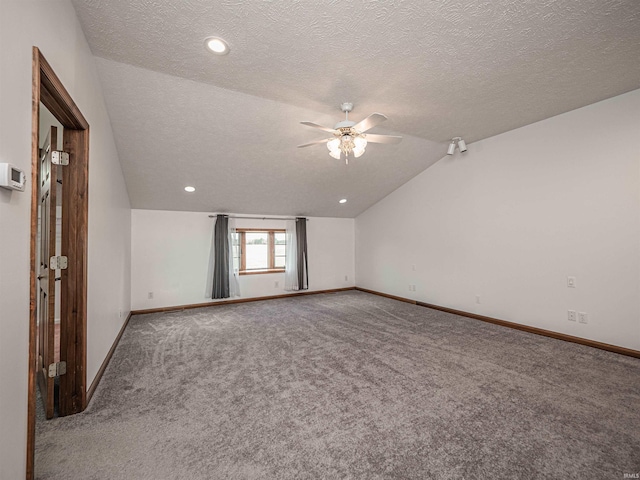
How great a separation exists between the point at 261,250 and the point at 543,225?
16.7 ft

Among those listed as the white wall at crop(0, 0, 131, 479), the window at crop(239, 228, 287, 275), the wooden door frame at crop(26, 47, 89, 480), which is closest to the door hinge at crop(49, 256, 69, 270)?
the wooden door frame at crop(26, 47, 89, 480)

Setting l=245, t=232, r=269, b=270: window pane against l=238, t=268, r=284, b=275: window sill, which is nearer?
l=238, t=268, r=284, b=275: window sill

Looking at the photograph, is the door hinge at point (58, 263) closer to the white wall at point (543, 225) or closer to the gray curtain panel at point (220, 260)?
the gray curtain panel at point (220, 260)

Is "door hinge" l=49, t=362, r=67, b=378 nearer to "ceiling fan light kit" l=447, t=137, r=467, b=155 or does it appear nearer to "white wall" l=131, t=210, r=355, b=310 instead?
"white wall" l=131, t=210, r=355, b=310

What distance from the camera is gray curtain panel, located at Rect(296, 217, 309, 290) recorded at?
6492 mm

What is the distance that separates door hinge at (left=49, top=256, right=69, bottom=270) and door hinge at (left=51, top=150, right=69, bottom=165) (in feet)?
2.24

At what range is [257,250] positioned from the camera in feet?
21.0

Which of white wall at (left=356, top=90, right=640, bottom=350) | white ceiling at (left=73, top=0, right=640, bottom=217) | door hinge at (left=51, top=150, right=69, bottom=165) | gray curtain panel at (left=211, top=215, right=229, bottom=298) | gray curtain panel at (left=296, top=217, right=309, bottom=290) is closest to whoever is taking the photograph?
white ceiling at (left=73, top=0, right=640, bottom=217)

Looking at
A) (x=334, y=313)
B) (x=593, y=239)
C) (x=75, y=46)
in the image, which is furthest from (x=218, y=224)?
(x=593, y=239)

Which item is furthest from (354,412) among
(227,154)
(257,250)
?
(257,250)

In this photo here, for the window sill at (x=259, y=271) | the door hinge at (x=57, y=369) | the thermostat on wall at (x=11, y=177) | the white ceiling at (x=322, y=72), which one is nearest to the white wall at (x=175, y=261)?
the window sill at (x=259, y=271)

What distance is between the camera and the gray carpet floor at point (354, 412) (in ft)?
5.30

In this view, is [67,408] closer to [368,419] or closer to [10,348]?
[10,348]

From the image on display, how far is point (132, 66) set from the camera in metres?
2.55
